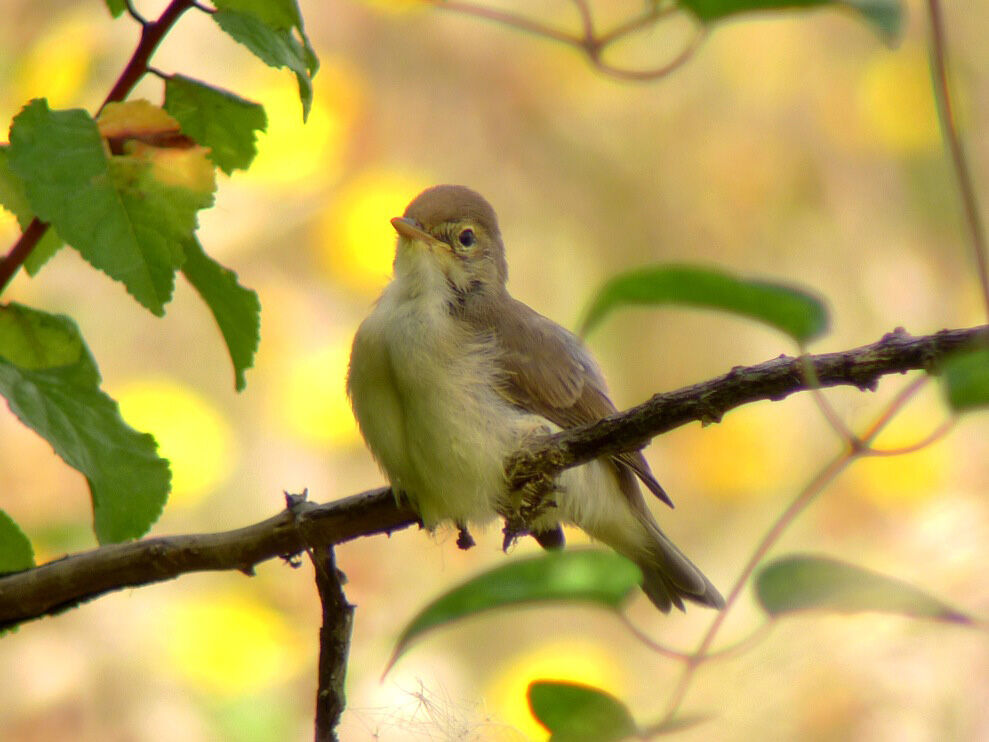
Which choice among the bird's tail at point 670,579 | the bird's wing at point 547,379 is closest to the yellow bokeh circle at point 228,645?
the bird's tail at point 670,579

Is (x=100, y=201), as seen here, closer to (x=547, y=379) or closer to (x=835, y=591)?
(x=835, y=591)

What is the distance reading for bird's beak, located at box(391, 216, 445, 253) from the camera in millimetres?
3109

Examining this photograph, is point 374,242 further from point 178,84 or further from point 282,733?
point 178,84

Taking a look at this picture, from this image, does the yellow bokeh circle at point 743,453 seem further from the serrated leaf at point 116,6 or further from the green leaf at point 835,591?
the green leaf at point 835,591

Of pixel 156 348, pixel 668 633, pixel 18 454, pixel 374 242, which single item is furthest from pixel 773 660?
pixel 18 454

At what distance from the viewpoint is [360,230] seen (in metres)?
6.27

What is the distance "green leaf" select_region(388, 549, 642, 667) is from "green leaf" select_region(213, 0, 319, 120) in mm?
744

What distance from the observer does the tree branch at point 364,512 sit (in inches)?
54.6

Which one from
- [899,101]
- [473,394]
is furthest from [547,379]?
[899,101]

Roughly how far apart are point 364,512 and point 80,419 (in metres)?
0.64

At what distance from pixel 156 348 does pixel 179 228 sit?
15.2 ft

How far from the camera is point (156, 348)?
5.96m

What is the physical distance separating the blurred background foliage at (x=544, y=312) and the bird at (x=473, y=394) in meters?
1.49

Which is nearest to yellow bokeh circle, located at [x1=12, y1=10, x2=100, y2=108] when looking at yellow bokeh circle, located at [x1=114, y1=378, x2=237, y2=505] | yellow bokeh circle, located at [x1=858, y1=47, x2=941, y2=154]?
yellow bokeh circle, located at [x1=114, y1=378, x2=237, y2=505]
